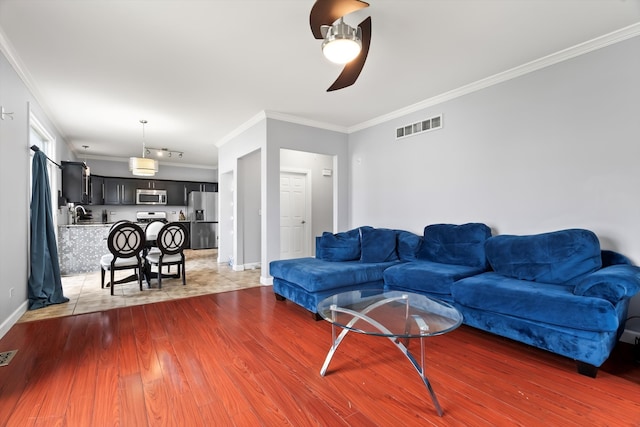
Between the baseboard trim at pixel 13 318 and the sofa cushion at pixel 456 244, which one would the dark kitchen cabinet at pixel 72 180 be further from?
the sofa cushion at pixel 456 244

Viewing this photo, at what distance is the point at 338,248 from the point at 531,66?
2.90 m

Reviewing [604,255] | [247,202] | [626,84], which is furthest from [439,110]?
[247,202]

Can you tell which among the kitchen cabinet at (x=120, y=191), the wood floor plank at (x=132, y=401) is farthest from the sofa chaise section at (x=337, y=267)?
the kitchen cabinet at (x=120, y=191)

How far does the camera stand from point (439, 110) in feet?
13.1

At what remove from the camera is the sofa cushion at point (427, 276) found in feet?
9.55

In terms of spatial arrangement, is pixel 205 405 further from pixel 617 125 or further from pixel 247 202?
pixel 247 202

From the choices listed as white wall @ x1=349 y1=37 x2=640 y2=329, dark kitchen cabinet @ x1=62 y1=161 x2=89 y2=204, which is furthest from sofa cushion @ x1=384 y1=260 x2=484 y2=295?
dark kitchen cabinet @ x1=62 y1=161 x2=89 y2=204

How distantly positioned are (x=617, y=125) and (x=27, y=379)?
4.98 m

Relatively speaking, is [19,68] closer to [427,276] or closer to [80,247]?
[80,247]

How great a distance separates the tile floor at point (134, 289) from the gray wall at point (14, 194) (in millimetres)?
357

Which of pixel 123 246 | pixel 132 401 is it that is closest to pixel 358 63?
pixel 132 401

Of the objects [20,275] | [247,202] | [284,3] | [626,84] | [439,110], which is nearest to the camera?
[284,3]

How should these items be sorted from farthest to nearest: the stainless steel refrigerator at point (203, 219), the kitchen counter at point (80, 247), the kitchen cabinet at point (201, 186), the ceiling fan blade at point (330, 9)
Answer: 1. the kitchen cabinet at point (201, 186)
2. the stainless steel refrigerator at point (203, 219)
3. the kitchen counter at point (80, 247)
4. the ceiling fan blade at point (330, 9)

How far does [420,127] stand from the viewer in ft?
13.9
